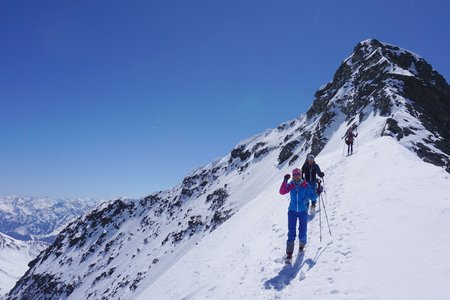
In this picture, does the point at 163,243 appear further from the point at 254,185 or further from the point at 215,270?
the point at 215,270

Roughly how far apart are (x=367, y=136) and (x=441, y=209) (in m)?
20.3

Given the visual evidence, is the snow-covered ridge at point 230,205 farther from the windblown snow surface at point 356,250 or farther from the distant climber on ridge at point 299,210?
the distant climber on ridge at point 299,210

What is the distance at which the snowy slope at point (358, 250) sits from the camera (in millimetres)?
7980

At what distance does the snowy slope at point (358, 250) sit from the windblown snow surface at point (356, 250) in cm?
2

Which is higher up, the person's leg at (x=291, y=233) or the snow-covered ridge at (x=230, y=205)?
the snow-covered ridge at (x=230, y=205)

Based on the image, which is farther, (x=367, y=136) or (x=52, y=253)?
(x=52, y=253)

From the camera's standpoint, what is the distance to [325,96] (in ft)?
247

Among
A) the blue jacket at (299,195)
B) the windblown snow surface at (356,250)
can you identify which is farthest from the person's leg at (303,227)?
the windblown snow surface at (356,250)

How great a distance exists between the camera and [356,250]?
378 inches

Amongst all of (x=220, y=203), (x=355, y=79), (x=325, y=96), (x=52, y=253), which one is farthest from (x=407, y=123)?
(x=52, y=253)

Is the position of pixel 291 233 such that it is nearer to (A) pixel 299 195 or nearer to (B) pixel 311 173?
(A) pixel 299 195

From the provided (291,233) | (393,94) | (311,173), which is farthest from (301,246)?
(393,94)

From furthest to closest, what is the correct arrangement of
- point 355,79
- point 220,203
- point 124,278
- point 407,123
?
point 220,203
point 124,278
point 355,79
point 407,123

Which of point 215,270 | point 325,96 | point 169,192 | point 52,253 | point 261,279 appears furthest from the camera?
point 52,253
